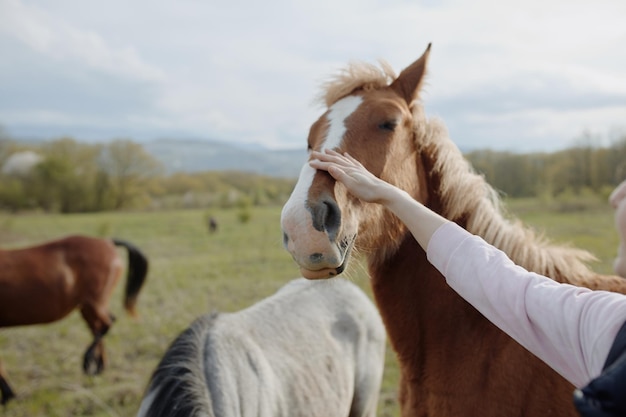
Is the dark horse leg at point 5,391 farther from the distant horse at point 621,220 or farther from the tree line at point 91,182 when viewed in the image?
the tree line at point 91,182

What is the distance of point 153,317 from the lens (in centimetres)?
798

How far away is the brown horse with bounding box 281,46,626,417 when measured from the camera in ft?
5.99

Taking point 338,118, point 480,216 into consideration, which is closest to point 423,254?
point 480,216

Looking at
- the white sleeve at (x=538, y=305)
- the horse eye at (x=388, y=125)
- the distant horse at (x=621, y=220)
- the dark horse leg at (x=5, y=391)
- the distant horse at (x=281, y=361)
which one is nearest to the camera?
the white sleeve at (x=538, y=305)

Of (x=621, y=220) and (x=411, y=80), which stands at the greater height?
(x=411, y=80)

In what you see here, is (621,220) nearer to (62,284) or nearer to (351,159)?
(351,159)

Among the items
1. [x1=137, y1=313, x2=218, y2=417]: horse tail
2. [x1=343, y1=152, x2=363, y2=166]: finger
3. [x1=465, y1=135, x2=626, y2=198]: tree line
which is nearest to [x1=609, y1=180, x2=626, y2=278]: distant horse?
[x1=343, y1=152, x2=363, y2=166]: finger

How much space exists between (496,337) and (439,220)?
86cm

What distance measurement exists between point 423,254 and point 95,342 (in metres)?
5.31

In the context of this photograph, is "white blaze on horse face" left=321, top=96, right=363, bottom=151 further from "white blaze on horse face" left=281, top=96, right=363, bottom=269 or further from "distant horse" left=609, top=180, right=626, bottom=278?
"distant horse" left=609, top=180, right=626, bottom=278

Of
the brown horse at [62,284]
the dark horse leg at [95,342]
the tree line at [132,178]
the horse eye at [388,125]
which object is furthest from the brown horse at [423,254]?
the tree line at [132,178]

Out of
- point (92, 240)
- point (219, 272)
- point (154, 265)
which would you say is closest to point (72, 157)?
point (154, 265)

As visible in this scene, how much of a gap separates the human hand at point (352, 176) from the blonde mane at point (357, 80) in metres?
0.62

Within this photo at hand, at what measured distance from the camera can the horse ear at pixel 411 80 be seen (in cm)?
215
